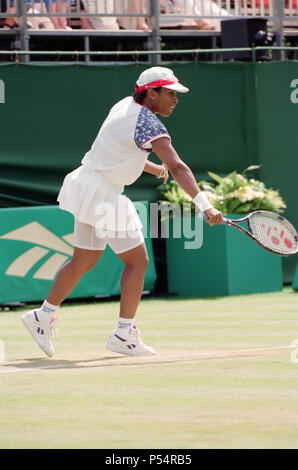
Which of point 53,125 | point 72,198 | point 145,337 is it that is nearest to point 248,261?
point 53,125

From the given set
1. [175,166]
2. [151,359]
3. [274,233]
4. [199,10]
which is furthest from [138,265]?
[199,10]

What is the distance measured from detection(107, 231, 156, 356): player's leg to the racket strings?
795mm

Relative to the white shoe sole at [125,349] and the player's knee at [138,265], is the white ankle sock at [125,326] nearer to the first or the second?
the white shoe sole at [125,349]

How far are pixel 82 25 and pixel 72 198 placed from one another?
8.28 metres

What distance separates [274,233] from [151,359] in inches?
49.4

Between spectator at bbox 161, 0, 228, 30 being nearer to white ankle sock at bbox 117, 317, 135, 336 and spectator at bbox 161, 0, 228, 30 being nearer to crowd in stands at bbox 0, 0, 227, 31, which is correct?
crowd in stands at bbox 0, 0, 227, 31

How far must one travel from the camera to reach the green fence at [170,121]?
36.8 feet

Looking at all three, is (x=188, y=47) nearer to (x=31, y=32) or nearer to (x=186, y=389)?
(x=31, y=32)

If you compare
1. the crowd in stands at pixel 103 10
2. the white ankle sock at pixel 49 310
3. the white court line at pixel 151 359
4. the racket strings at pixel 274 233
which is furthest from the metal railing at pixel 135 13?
the white court line at pixel 151 359

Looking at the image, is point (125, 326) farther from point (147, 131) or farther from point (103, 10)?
point (103, 10)

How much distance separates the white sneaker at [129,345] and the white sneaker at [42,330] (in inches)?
15.3

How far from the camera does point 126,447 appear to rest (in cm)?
409

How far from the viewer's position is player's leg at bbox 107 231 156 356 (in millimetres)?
6672

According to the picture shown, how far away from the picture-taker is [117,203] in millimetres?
6648
